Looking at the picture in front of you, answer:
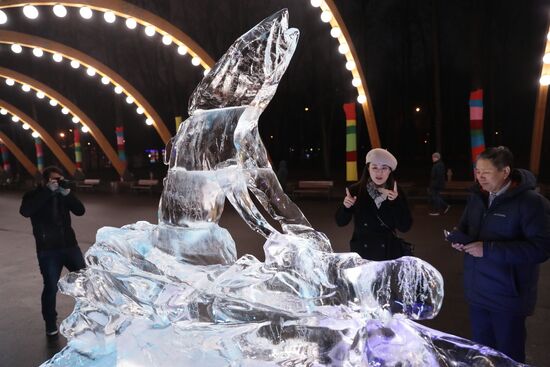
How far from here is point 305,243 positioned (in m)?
2.26

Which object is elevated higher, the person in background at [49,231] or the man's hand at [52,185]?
the man's hand at [52,185]

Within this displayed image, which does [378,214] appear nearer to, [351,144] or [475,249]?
[475,249]

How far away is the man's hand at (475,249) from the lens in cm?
224

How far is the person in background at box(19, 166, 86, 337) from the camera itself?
372cm

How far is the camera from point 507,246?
2.17m

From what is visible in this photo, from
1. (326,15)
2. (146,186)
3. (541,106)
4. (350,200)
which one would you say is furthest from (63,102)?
(350,200)

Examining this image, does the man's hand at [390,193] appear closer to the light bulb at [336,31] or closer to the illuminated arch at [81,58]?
the light bulb at [336,31]

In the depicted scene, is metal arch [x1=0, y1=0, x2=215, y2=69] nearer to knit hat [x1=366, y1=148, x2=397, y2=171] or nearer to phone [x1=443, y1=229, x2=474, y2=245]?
knit hat [x1=366, y1=148, x2=397, y2=171]

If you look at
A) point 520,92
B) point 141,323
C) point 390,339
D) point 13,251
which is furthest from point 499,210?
point 520,92

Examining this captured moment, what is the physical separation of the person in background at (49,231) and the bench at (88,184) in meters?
15.6

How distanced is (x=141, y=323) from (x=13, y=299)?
3.35 metres

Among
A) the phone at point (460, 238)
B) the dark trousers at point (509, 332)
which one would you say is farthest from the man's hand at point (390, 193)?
the dark trousers at point (509, 332)

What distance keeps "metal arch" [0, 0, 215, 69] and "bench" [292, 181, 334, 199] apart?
4.95m

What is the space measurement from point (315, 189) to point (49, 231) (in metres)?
10.3
